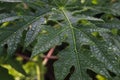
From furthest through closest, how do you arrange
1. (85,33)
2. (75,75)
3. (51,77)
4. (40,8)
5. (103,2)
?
1. (51,77)
2. (103,2)
3. (40,8)
4. (85,33)
5. (75,75)

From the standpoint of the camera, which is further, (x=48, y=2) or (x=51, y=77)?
(x=51, y=77)

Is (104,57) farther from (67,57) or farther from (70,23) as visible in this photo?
(70,23)

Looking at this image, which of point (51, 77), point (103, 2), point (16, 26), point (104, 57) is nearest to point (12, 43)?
point (16, 26)

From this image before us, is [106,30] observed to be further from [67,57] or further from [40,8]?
[40,8]

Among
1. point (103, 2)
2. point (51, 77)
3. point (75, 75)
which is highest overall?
point (103, 2)

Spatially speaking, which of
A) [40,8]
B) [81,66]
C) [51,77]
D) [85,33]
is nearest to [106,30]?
[85,33]

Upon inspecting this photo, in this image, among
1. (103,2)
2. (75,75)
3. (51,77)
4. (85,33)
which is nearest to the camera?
(75,75)

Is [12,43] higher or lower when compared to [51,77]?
higher
